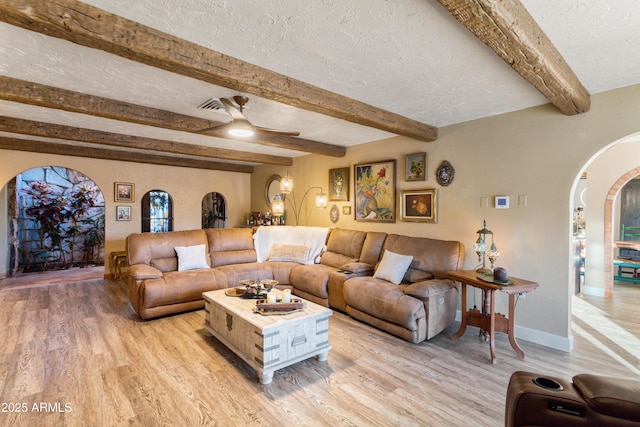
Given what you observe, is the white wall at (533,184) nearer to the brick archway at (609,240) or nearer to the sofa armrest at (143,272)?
the brick archway at (609,240)

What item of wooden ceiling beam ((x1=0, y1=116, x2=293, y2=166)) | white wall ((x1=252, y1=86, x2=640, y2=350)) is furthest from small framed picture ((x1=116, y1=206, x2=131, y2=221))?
white wall ((x1=252, y1=86, x2=640, y2=350))

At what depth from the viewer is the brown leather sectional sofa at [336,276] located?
10.4ft

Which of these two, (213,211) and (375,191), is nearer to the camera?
(375,191)

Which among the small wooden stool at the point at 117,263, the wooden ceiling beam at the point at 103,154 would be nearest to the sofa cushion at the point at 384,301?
the small wooden stool at the point at 117,263

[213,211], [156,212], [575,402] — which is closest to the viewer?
[575,402]

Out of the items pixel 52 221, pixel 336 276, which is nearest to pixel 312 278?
pixel 336 276

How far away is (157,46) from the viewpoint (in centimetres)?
178

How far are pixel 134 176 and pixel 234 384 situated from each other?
17.5 feet

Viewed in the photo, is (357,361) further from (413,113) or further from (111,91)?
(111,91)

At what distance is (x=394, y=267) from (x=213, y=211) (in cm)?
633

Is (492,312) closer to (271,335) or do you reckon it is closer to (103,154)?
(271,335)

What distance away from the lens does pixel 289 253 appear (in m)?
5.00

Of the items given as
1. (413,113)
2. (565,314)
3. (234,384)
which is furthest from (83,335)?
(565,314)

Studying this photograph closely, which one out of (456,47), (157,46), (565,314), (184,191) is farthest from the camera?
(184,191)
